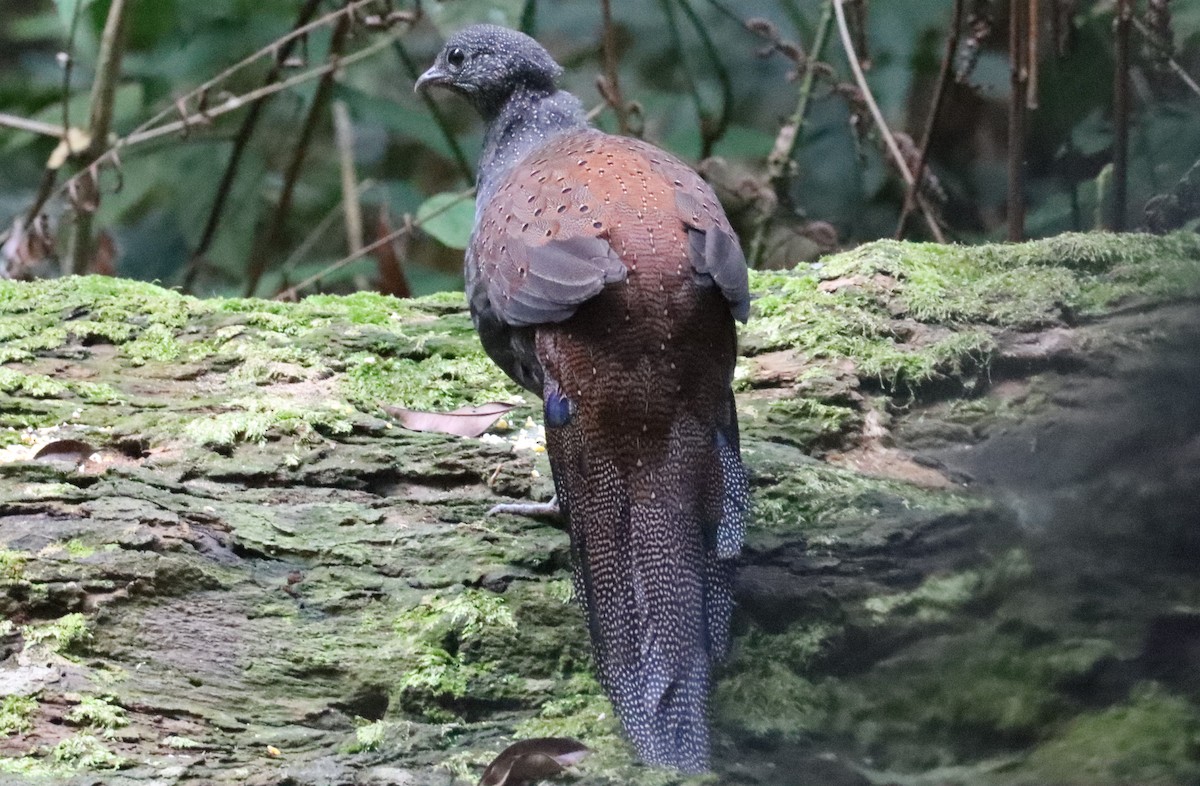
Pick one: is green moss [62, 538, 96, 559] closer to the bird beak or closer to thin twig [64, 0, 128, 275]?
the bird beak

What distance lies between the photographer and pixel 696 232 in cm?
282

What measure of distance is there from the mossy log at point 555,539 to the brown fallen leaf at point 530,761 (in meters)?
0.06

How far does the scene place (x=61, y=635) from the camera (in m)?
2.58

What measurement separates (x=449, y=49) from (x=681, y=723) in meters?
2.53

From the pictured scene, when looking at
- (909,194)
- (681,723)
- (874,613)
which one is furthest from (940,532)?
(909,194)

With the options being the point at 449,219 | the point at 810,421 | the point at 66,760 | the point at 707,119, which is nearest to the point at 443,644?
the point at 66,760

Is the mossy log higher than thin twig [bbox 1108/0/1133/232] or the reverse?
the reverse

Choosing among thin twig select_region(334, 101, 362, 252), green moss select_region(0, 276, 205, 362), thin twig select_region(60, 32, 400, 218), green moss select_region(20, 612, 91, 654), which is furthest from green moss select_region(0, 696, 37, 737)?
thin twig select_region(334, 101, 362, 252)

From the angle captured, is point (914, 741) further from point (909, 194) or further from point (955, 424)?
point (909, 194)

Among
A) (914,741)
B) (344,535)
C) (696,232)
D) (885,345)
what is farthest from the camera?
(885,345)

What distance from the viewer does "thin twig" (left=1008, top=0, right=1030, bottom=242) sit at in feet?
15.4

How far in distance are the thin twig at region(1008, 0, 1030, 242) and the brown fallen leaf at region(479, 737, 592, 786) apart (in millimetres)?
3237

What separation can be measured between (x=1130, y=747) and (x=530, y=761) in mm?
1133

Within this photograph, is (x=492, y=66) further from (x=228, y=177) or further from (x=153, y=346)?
(x=228, y=177)
